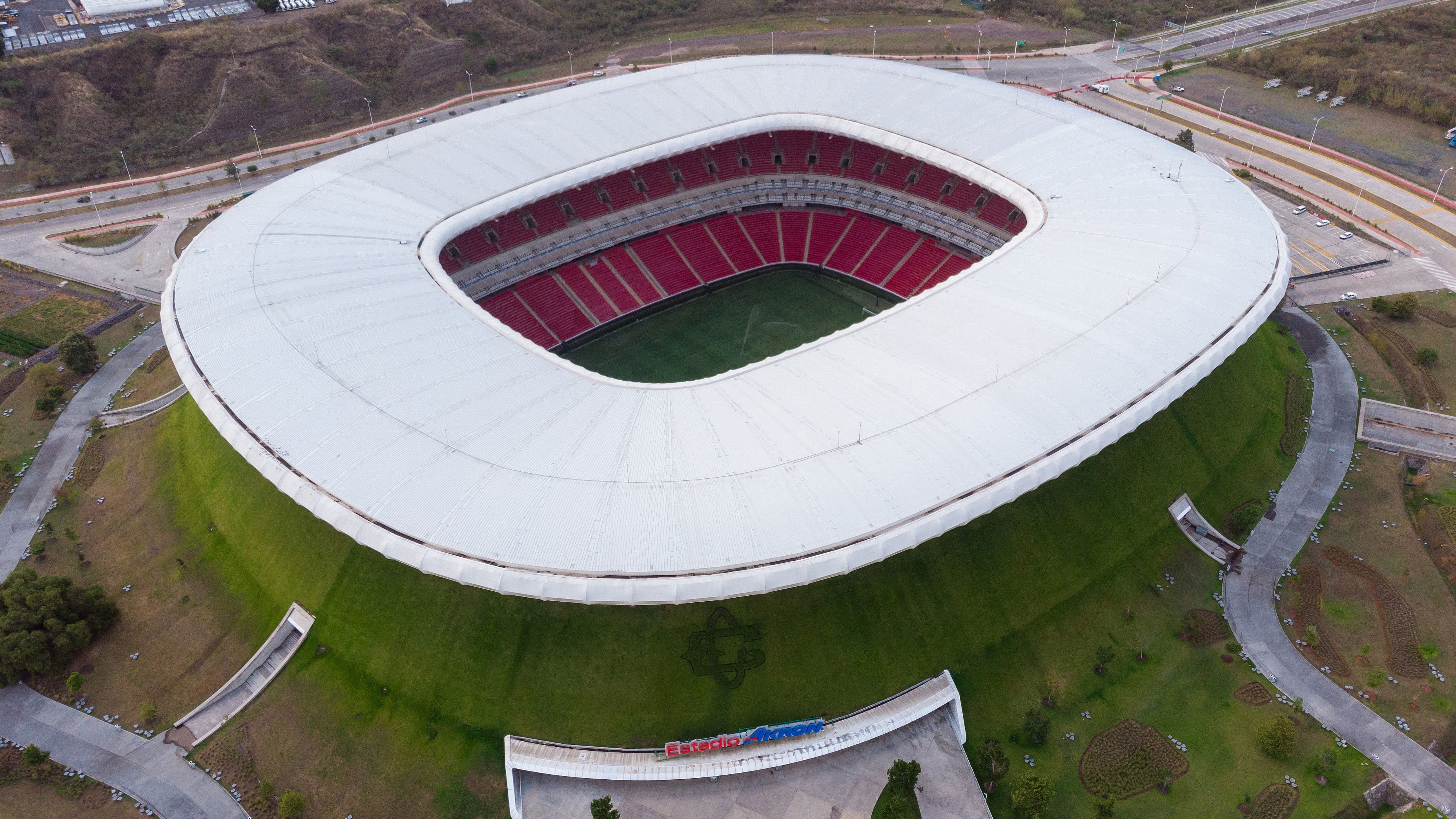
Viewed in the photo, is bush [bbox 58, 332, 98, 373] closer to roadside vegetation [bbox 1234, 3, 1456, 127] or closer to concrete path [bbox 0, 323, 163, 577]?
concrete path [bbox 0, 323, 163, 577]

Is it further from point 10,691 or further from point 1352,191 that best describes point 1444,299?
point 10,691

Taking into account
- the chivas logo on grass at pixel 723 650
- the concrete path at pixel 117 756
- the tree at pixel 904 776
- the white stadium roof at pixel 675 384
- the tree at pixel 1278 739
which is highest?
the white stadium roof at pixel 675 384

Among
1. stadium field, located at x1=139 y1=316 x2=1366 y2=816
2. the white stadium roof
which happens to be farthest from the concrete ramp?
the white stadium roof

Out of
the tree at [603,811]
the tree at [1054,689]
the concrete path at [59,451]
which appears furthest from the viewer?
the concrete path at [59,451]

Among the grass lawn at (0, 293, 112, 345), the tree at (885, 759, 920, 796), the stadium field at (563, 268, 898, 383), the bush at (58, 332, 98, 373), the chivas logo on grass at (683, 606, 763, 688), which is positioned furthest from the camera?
the grass lawn at (0, 293, 112, 345)

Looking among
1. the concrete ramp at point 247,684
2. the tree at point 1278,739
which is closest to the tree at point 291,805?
the concrete ramp at point 247,684

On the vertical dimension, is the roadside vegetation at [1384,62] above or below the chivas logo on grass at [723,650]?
above

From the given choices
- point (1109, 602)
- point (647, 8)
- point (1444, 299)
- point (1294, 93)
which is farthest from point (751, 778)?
point (647, 8)

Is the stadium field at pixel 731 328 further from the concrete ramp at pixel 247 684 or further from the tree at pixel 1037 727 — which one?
the tree at pixel 1037 727
